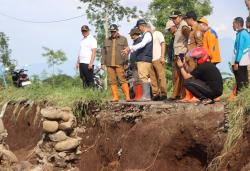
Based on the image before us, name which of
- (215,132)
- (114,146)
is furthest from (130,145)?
(215,132)

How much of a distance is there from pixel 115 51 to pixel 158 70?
1.32m

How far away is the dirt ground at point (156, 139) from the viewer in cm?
767

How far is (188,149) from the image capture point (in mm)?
8164

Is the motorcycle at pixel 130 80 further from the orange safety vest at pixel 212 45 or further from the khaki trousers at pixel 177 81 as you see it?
Result: the orange safety vest at pixel 212 45

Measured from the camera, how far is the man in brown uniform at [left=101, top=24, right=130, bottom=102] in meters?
11.4

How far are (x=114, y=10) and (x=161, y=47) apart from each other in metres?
21.6

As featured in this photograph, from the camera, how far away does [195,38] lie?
9.44 metres

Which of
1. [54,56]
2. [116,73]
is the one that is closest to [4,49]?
[54,56]

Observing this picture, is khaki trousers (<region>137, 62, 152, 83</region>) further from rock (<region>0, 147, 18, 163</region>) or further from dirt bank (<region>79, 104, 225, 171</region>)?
rock (<region>0, 147, 18, 163</region>)

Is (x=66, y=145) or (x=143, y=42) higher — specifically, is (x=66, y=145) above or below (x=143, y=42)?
below

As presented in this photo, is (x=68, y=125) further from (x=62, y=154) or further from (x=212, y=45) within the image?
(x=212, y=45)

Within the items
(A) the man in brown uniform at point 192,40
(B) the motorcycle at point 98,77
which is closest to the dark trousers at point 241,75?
(A) the man in brown uniform at point 192,40

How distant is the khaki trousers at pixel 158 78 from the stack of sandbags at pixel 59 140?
194 cm

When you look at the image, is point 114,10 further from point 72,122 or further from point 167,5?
point 72,122
